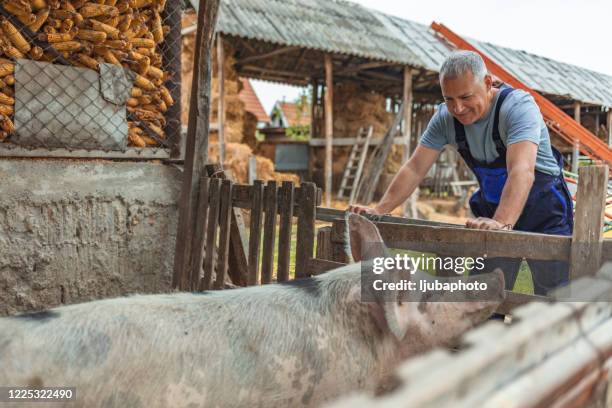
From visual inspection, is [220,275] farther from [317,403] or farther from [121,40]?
[317,403]

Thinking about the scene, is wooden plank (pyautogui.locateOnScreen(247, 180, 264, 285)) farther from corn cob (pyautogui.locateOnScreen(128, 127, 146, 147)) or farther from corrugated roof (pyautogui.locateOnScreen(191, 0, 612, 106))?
corrugated roof (pyautogui.locateOnScreen(191, 0, 612, 106))

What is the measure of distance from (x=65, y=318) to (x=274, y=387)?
71cm

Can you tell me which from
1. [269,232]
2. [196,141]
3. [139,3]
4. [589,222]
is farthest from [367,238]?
[139,3]

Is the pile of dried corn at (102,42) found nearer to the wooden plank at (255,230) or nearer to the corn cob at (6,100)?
the corn cob at (6,100)

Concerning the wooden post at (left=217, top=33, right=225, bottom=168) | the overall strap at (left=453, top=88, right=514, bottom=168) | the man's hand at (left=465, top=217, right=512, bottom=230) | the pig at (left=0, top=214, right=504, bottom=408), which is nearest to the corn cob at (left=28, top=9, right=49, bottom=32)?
the pig at (left=0, top=214, right=504, bottom=408)

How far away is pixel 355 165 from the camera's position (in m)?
15.4

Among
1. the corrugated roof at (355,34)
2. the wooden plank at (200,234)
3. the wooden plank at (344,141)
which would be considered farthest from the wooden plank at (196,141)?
the wooden plank at (344,141)

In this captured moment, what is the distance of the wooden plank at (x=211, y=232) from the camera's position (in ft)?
14.2

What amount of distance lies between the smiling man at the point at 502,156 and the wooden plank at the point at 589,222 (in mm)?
287

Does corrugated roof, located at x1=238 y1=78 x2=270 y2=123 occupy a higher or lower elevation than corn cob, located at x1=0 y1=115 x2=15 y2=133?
higher

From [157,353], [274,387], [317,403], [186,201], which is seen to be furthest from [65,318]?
[186,201]

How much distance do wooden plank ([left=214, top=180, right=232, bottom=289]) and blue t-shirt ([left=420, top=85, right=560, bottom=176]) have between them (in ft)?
5.51

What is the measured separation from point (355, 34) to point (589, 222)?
11809 millimetres

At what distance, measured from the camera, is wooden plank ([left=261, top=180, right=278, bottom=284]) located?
3.88 m
